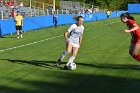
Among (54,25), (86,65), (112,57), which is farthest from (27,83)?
(54,25)

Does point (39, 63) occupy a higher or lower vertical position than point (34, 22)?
higher

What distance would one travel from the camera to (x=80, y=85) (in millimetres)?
11086

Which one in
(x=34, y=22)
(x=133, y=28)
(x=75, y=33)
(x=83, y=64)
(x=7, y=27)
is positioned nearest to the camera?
(x=133, y=28)

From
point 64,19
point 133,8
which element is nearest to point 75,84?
point 64,19

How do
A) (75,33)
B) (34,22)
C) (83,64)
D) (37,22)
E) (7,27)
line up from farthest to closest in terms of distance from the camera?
(37,22) → (34,22) → (7,27) → (83,64) → (75,33)

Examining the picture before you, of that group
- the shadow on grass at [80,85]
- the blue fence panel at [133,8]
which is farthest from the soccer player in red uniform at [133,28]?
the blue fence panel at [133,8]

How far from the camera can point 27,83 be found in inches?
450

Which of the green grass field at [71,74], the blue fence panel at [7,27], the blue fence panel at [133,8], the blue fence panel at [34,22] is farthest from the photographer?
the blue fence panel at [133,8]

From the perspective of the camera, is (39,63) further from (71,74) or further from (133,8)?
(133,8)

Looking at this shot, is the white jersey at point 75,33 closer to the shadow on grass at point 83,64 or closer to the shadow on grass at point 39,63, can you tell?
the shadow on grass at point 83,64

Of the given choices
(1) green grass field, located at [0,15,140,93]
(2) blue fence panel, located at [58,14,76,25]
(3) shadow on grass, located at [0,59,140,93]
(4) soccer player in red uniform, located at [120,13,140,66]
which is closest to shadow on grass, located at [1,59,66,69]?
(1) green grass field, located at [0,15,140,93]

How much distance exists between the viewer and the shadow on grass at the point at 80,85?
34.0 ft

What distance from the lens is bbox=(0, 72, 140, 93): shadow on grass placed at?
10.4m

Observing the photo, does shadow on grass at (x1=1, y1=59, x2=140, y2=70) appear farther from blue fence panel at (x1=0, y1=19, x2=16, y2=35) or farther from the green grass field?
blue fence panel at (x1=0, y1=19, x2=16, y2=35)
